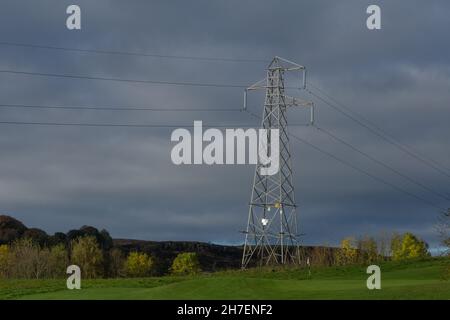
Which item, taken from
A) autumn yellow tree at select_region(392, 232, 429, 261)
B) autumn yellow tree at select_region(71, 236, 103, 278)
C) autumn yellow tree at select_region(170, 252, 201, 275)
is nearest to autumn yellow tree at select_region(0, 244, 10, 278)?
autumn yellow tree at select_region(71, 236, 103, 278)

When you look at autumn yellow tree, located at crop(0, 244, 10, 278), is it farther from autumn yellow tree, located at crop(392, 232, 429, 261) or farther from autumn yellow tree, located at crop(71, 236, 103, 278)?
autumn yellow tree, located at crop(392, 232, 429, 261)

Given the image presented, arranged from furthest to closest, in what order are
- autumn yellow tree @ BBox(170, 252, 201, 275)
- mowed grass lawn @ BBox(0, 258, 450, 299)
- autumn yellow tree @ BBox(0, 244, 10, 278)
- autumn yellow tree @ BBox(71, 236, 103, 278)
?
autumn yellow tree @ BBox(170, 252, 201, 275) → autumn yellow tree @ BBox(71, 236, 103, 278) → autumn yellow tree @ BBox(0, 244, 10, 278) → mowed grass lawn @ BBox(0, 258, 450, 299)

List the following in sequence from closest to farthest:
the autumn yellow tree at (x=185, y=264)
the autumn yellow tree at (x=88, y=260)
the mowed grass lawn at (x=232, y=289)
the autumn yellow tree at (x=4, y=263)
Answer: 1. the mowed grass lawn at (x=232, y=289)
2. the autumn yellow tree at (x=4, y=263)
3. the autumn yellow tree at (x=88, y=260)
4. the autumn yellow tree at (x=185, y=264)

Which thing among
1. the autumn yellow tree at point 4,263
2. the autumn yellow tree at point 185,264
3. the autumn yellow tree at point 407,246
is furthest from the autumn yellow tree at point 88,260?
the autumn yellow tree at point 407,246

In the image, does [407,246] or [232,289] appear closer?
[232,289]

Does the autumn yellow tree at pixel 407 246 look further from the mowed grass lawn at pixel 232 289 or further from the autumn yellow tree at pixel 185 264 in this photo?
the mowed grass lawn at pixel 232 289

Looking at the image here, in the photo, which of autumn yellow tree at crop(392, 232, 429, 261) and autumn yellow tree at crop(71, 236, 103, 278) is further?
autumn yellow tree at crop(392, 232, 429, 261)

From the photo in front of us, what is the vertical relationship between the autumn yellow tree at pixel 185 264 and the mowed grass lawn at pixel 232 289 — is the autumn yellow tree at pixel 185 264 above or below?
below

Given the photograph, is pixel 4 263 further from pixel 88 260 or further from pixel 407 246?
pixel 407 246

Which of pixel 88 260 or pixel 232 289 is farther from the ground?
pixel 232 289

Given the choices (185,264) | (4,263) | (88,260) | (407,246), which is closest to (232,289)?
(88,260)

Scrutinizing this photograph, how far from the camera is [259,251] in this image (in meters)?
59.4

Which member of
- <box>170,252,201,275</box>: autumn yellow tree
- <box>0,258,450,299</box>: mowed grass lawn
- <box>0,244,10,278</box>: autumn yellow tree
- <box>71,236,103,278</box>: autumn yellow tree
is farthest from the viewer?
<box>170,252,201,275</box>: autumn yellow tree
